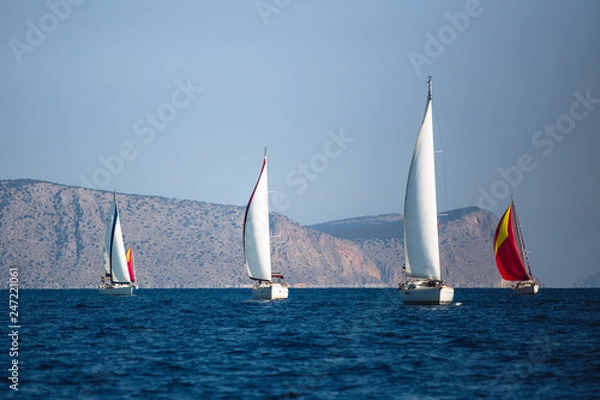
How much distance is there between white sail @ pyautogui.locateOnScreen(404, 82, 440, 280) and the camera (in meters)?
57.5

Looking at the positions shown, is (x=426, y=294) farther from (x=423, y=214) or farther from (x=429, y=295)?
(x=423, y=214)

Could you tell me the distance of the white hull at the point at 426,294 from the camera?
5650 centimetres

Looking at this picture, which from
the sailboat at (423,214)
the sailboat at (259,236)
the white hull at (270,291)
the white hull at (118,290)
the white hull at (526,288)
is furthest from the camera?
the white hull at (118,290)

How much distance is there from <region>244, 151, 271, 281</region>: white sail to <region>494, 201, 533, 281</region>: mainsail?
29.2 metres

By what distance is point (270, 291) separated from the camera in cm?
7562

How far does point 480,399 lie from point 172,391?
921 cm

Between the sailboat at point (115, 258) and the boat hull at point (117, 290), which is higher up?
the sailboat at point (115, 258)

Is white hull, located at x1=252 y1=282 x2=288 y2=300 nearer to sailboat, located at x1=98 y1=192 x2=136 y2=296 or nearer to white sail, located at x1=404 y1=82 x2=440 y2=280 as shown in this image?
white sail, located at x1=404 y1=82 x2=440 y2=280

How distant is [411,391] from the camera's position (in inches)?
967

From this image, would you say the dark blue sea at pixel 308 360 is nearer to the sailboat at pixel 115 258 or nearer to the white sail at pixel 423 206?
the white sail at pixel 423 206

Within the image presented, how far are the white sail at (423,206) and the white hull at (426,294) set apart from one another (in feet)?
4.23

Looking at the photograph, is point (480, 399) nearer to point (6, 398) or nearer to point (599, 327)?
point (6, 398)

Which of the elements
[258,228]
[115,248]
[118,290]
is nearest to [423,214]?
[258,228]

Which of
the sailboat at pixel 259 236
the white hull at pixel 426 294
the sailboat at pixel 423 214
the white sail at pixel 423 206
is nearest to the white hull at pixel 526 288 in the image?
the sailboat at pixel 259 236
